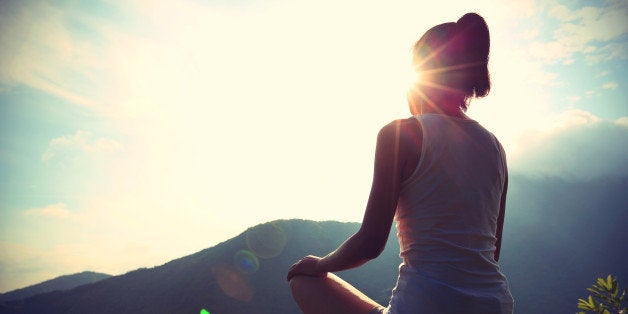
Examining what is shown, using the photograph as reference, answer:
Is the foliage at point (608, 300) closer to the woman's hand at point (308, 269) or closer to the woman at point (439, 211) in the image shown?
the woman at point (439, 211)

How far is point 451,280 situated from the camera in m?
1.32

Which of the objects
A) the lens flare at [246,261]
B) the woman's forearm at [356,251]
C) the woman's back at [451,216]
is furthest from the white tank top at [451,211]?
the lens flare at [246,261]

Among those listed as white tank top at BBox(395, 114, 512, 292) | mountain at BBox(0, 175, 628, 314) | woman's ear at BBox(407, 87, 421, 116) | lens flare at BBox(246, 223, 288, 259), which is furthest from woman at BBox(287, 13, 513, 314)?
lens flare at BBox(246, 223, 288, 259)

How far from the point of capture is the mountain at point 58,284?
287 ft

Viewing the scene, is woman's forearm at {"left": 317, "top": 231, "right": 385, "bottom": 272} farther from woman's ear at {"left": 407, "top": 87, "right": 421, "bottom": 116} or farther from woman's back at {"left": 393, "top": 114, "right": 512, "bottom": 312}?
woman's ear at {"left": 407, "top": 87, "right": 421, "bottom": 116}

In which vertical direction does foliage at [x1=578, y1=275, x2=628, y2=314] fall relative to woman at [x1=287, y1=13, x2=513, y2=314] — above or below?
below

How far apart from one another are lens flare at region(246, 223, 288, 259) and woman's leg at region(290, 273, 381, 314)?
2042 inches

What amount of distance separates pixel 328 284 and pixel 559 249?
83428mm

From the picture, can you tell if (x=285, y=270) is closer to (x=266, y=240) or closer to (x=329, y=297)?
(x=266, y=240)

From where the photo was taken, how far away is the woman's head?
1783mm

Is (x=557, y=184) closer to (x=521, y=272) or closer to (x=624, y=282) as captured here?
(x=624, y=282)

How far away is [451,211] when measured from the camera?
139cm

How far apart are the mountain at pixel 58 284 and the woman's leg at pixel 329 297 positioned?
11306cm

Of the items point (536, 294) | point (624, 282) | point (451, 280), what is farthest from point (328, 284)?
point (624, 282)
